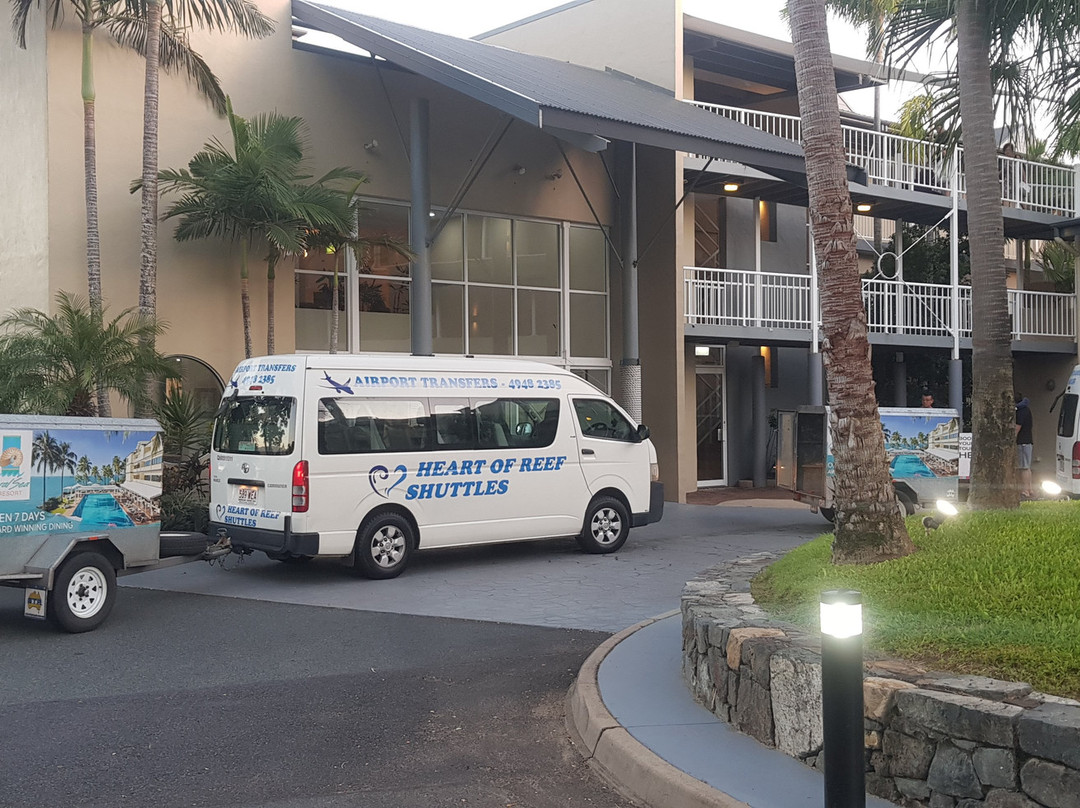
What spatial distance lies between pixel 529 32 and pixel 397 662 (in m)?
19.2

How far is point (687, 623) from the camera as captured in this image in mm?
6633

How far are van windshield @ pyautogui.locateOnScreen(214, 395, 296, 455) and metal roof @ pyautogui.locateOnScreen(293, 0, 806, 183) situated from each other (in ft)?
17.4

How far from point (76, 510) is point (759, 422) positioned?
1594cm

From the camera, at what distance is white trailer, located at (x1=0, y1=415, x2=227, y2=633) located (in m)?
8.42

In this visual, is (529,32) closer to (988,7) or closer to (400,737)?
(988,7)

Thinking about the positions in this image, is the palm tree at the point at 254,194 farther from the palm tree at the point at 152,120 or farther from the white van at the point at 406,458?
the white van at the point at 406,458

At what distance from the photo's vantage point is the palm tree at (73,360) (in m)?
12.0

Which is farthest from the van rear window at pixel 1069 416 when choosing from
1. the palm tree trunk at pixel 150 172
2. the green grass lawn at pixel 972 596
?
the palm tree trunk at pixel 150 172

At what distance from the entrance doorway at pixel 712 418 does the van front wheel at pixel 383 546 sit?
11.7 meters

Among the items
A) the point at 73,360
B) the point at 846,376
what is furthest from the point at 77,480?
the point at 846,376

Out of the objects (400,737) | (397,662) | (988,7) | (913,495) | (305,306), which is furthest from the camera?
(305,306)

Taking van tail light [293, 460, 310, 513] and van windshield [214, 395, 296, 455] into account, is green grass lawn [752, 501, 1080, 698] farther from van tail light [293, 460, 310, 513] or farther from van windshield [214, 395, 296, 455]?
van windshield [214, 395, 296, 455]

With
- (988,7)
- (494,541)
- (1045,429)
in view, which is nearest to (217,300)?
(494,541)

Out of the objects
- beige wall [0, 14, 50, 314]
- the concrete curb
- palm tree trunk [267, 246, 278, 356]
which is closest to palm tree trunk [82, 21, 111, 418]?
beige wall [0, 14, 50, 314]
